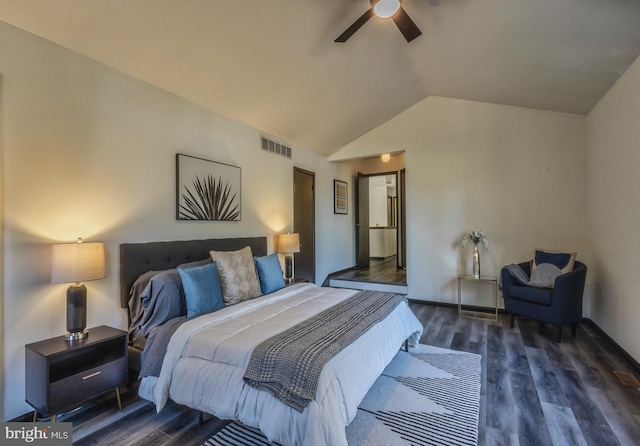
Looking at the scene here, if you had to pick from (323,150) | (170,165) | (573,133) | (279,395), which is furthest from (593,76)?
(170,165)

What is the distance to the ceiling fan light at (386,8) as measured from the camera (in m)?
2.15

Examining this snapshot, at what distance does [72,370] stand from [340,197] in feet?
16.9

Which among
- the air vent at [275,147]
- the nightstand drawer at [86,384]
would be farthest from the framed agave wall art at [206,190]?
the nightstand drawer at [86,384]

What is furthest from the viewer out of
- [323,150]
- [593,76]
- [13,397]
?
[323,150]

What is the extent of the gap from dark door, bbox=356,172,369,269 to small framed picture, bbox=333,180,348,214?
0.60m

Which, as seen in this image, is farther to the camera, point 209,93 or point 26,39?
point 209,93

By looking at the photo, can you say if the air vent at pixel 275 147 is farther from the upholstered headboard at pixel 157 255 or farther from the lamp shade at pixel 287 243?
the upholstered headboard at pixel 157 255

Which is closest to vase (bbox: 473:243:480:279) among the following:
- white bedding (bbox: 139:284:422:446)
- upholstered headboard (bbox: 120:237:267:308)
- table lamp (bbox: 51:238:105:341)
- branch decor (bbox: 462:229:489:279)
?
branch decor (bbox: 462:229:489:279)

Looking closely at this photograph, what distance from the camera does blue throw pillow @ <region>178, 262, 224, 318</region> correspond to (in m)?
2.44

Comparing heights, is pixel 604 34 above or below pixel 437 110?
below

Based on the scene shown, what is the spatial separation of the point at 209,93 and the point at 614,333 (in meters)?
5.00

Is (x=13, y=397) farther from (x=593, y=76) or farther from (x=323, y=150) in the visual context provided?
(x=593, y=76)

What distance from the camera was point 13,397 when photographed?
2027 millimetres

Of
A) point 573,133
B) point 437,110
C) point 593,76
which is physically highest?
point 437,110
